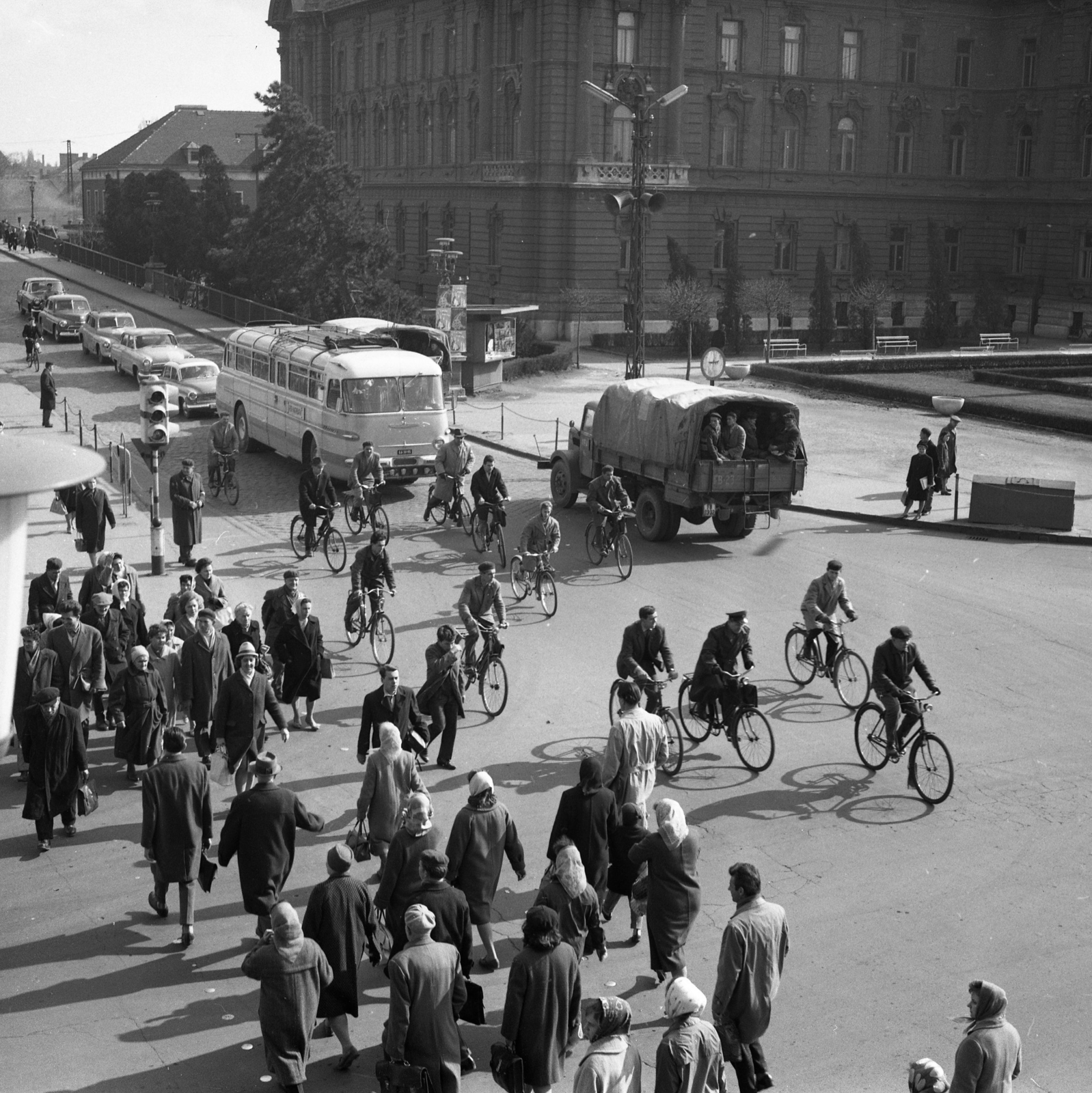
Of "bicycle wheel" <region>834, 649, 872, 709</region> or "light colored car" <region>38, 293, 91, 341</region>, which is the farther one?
"light colored car" <region>38, 293, 91, 341</region>

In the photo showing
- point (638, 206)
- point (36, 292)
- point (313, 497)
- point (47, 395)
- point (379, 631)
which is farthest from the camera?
point (36, 292)

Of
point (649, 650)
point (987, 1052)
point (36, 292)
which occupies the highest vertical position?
point (36, 292)

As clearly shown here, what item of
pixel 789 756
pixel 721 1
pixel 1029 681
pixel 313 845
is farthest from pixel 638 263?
pixel 721 1

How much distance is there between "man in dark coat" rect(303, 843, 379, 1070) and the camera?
9.36m

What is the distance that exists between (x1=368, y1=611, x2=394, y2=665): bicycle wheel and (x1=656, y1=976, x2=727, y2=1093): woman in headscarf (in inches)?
419

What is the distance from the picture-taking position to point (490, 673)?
54.4ft

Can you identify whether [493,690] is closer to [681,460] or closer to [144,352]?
[681,460]

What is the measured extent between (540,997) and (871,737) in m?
7.10

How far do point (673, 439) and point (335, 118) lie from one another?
65832 millimetres

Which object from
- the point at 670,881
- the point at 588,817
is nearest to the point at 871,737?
the point at 588,817

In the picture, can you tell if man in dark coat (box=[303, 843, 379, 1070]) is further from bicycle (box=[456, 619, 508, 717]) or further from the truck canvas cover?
the truck canvas cover

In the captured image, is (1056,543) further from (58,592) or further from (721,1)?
(721,1)

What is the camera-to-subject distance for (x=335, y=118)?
85312 millimetres

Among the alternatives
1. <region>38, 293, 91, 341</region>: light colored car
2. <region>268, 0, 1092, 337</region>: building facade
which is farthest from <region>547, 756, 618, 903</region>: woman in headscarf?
<region>268, 0, 1092, 337</region>: building facade
